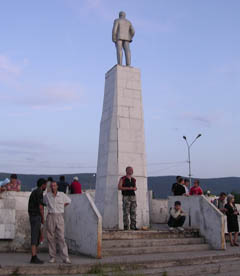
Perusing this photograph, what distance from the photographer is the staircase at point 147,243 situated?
8.78m

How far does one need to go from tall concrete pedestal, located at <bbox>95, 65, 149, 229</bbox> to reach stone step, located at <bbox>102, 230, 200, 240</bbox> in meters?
1.80

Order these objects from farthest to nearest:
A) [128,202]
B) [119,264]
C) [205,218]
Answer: [205,218]
[128,202]
[119,264]

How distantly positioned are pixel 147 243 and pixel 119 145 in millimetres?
3736

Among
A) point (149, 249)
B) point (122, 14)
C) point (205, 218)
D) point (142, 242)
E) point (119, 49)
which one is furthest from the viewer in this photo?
point (122, 14)

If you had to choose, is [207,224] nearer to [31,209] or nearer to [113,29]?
[31,209]

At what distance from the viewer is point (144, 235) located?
9.75m

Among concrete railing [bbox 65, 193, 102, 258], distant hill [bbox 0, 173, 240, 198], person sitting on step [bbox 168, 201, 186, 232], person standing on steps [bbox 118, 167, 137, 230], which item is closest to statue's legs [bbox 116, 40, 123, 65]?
person standing on steps [bbox 118, 167, 137, 230]

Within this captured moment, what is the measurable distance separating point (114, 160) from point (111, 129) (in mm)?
1039

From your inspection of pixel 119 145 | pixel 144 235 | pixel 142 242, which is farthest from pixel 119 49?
pixel 142 242

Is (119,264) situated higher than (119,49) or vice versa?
(119,49)

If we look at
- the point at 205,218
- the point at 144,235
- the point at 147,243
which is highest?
the point at 205,218

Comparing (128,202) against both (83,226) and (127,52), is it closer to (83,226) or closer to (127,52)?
(83,226)

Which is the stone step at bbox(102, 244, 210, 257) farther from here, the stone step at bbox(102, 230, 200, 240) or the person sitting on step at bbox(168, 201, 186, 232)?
the person sitting on step at bbox(168, 201, 186, 232)

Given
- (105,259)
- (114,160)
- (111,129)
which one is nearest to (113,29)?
(111,129)
